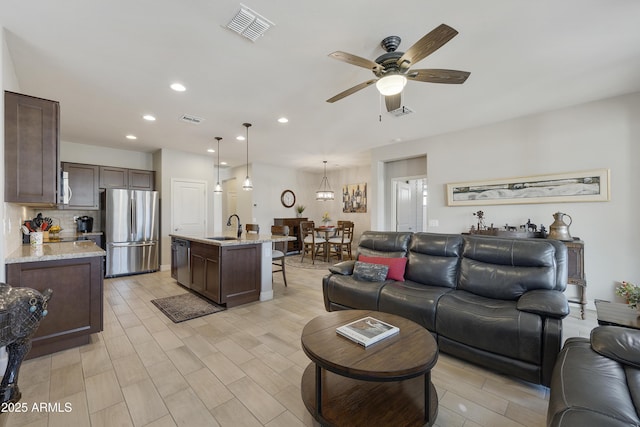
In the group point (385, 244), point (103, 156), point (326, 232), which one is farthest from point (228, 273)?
point (103, 156)

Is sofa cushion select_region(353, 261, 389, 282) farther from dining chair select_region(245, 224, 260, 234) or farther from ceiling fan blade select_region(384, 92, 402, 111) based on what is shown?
dining chair select_region(245, 224, 260, 234)

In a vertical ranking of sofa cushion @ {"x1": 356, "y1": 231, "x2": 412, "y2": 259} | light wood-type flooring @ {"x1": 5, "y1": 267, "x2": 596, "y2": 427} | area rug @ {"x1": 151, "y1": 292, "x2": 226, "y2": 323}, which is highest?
sofa cushion @ {"x1": 356, "y1": 231, "x2": 412, "y2": 259}

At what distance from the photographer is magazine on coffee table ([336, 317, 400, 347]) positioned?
1655mm

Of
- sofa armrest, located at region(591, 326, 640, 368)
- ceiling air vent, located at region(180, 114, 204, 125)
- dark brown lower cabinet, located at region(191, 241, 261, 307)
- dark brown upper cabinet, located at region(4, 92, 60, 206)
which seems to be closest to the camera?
sofa armrest, located at region(591, 326, 640, 368)

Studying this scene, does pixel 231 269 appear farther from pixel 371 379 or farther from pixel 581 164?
pixel 581 164

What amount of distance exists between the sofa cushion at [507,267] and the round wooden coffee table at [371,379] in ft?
3.72

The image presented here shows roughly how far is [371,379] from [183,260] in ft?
13.2

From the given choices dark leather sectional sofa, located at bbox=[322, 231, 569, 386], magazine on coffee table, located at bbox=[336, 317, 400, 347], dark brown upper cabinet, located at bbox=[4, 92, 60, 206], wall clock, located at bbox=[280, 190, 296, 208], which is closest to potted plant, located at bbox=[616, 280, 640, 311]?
dark leather sectional sofa, located at bbox=[322, 231, 569, 386]

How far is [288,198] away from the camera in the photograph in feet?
28.4

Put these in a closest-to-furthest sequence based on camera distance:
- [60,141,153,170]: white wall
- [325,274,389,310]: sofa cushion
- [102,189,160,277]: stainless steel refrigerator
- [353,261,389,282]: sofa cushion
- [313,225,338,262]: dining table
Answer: [325,274,389,310]: sofa cushion
[353,261,389,282]: sofa cushion
[102,189,160,277]: stainless steel refrigerator
[60,141,153,170]: white wall
[313,225,338,262]: dining table

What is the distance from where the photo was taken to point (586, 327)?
3.02 meters

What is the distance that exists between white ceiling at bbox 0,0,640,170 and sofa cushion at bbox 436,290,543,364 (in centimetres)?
223

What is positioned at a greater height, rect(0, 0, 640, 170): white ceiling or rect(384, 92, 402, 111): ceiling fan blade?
rect(0, 0, 640, 170): white ceiling

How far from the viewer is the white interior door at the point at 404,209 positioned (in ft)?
20.2
